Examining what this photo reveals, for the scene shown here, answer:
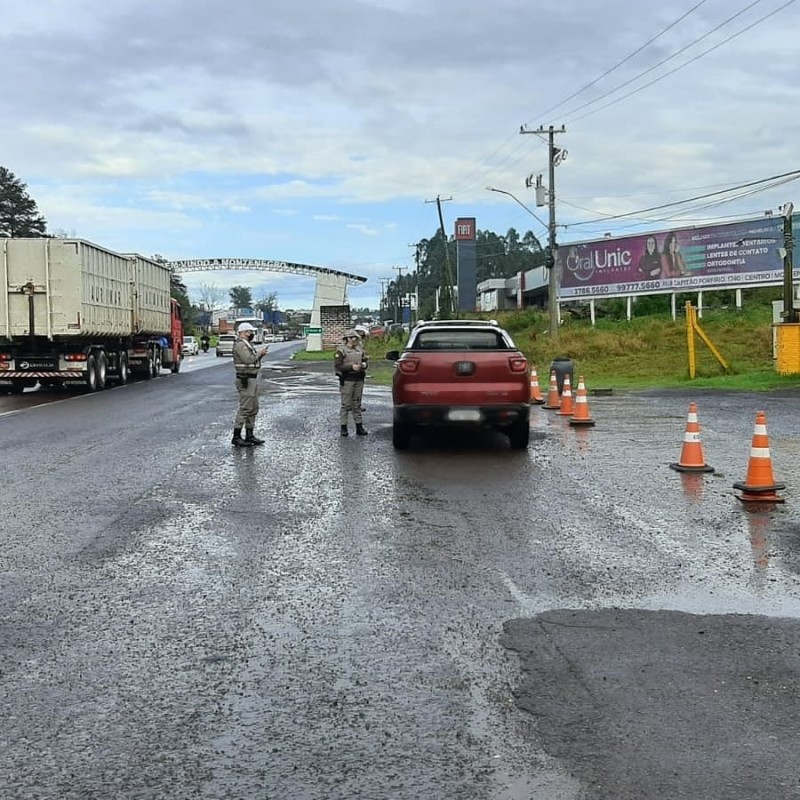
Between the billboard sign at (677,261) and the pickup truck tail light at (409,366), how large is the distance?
101 ft

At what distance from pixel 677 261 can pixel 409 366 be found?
33.2m

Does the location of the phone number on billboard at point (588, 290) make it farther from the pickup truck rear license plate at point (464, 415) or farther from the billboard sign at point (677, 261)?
the pickup truck rear license plate at point (464, 415)

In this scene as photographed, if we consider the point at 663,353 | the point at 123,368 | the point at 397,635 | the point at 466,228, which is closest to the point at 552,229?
the point at 663,353

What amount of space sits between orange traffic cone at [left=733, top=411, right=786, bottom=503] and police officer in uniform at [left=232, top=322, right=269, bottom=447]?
21.0 feet

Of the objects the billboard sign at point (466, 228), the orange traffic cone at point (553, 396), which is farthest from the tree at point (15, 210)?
the orange traffic cone at point (553, 396)

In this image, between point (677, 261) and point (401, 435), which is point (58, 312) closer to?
point (401, 435)

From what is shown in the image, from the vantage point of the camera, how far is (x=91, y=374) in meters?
25.5

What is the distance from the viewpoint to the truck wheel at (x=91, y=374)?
82.2 ft

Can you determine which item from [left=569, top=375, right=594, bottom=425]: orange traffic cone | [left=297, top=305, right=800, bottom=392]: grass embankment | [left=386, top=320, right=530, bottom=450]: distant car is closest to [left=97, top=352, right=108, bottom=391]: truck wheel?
[left=297, top=305, right=800, bottom=392]: grass embankment

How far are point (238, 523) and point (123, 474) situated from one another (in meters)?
3.19

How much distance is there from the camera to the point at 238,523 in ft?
26.8

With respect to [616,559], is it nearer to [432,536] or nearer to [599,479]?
[432,536]

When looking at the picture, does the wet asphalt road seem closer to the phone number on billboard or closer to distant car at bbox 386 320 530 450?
distant car at bbox 386 320 530 450

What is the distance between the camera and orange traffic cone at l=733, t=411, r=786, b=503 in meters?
9.06
